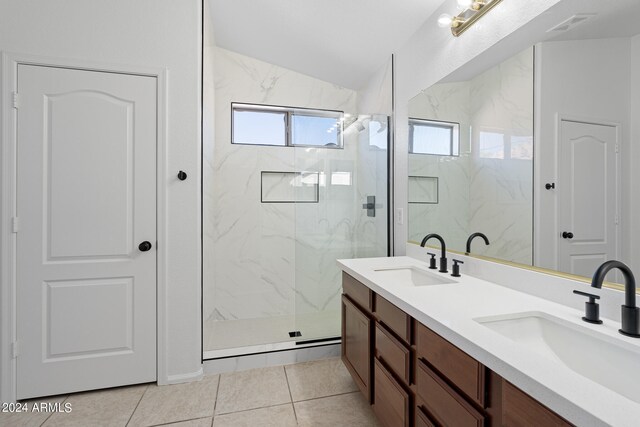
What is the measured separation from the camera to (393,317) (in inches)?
53.5

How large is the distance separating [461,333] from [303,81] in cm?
305

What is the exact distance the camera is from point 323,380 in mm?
2109

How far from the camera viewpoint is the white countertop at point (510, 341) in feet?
1.87

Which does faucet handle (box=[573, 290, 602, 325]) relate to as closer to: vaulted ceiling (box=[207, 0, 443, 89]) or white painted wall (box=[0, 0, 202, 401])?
vaulted ceiling (box=[207, 0, 443, 89])

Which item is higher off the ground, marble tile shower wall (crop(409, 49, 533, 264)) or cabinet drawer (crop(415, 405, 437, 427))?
marble tile shower wall (crop(409, 49, 533, 264))

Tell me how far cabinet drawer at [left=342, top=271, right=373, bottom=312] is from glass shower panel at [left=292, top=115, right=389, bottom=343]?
537 mm

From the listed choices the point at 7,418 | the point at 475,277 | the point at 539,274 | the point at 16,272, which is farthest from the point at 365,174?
the point at 7,418

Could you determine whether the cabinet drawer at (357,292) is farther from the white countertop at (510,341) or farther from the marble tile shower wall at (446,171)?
the marble tile shower wall at (446,171)

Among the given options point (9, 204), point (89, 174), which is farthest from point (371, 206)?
point (9, 204)

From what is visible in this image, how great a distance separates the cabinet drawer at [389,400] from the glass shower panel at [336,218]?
3.35 ft

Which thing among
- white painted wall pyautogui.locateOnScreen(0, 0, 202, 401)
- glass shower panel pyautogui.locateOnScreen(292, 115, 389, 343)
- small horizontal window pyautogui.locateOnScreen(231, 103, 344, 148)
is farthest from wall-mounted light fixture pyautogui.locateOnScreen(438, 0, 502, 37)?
white painted wall pyautogui.locateOnScreen(0, 0, 202, 401)

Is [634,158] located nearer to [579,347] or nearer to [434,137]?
[579,347]

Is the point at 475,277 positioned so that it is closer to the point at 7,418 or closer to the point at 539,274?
the point at 539,274

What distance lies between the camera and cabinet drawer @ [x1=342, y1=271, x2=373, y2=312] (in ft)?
5.46
